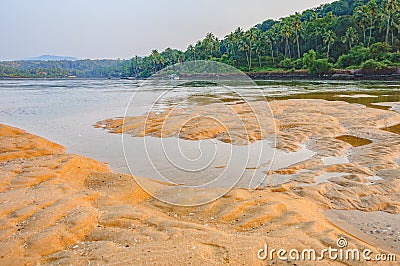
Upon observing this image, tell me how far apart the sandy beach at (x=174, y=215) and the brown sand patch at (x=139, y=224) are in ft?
0.06

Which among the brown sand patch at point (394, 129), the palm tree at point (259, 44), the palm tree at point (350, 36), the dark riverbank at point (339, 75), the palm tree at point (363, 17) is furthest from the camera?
the palm tree at point (259, 44)

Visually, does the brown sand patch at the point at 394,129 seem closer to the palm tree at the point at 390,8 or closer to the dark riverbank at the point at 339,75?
the dark riverbank at the point at 339,75

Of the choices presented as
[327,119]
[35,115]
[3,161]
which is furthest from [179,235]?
[35,115]

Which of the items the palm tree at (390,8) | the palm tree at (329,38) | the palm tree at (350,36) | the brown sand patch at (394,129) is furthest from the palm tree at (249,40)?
the brown sand patch at (394,129)

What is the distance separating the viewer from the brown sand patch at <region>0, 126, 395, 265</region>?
511 cm

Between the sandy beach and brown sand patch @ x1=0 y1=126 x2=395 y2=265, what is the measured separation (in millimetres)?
19

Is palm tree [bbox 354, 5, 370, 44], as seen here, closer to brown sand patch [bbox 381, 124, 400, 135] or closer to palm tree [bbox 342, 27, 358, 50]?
palm tree [bbox 342, 27, 358, 50]

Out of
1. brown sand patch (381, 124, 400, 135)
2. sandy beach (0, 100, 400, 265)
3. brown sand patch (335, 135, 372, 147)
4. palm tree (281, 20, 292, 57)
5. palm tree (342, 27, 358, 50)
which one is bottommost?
brown sand patch (381, 124, 400, 135)

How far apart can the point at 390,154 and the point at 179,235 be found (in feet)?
30.4

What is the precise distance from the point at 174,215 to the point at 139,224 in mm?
930

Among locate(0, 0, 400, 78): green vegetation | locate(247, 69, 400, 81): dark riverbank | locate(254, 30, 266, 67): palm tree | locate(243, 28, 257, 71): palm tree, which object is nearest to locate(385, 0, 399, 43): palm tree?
locate(0, 0, 400, 78): green vegetation

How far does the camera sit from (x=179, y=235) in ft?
19.0

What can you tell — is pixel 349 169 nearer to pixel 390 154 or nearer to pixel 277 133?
pixel 390 154

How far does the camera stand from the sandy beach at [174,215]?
17.1 feet
